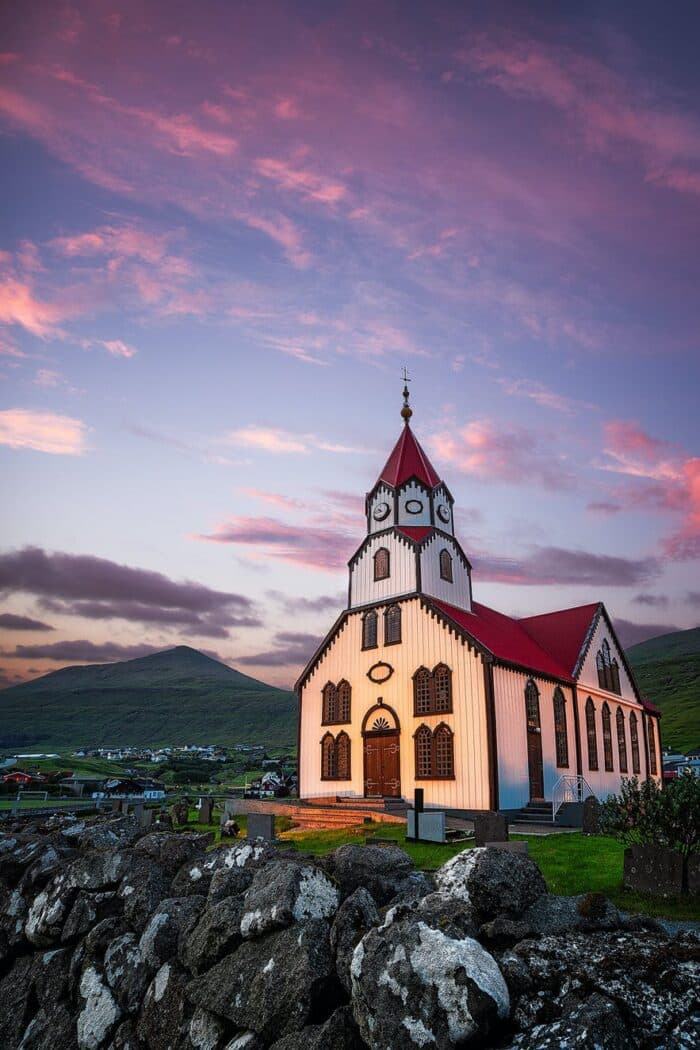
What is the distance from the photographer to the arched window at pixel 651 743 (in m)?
50.3

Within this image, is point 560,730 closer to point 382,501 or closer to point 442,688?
point 442,688

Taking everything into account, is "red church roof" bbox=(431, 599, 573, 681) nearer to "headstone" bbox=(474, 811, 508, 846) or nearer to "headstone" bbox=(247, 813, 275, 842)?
"headstone" bbox=(474, 811, 508, 846)

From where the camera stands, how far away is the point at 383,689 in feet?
115

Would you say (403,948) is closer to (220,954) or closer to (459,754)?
(220,954)

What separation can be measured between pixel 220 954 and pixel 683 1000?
529 centimetres

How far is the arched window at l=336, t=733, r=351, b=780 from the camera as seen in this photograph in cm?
3556

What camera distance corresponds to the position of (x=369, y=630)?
1452 inches

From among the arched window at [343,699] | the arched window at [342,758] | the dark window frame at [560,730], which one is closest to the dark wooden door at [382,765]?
the arched window at [342,758]

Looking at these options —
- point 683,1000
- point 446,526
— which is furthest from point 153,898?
point 446,526

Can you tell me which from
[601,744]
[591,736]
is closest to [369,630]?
[591,736]

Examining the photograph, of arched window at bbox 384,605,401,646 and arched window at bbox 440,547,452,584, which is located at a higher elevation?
arched window at bbox 440,547,452,584

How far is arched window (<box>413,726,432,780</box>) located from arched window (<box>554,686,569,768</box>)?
775cm

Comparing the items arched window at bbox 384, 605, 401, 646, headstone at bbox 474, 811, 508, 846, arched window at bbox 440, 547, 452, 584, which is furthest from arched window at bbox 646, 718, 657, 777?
headstone at bbox 474, 811, 508, 846

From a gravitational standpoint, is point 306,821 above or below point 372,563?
below
